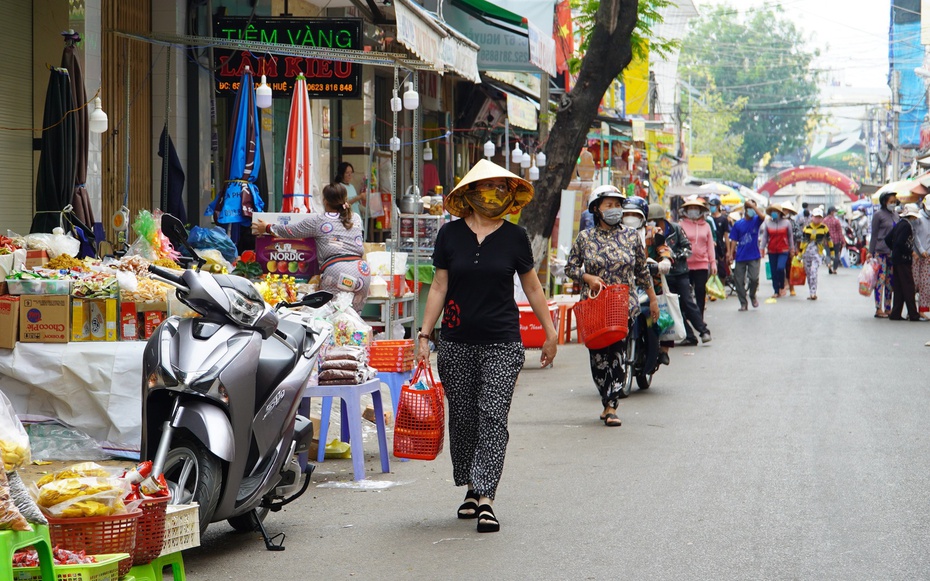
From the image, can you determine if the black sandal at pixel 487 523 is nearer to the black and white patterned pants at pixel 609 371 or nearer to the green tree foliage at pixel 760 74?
the black and white patterned pants at pixel 609 371

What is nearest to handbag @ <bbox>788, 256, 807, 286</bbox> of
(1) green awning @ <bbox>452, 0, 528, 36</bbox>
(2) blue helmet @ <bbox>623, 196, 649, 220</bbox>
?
(1) green awning @ <bbox>452, 0, 528, 36</bbox>

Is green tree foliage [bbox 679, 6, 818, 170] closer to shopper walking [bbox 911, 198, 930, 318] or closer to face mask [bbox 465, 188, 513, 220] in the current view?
shopper walking [bbox 911, 198, 930, 318]

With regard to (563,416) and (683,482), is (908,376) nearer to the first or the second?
A: (563,416)

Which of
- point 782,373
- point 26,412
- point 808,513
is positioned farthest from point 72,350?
point 782,373

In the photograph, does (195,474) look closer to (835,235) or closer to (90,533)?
(90,533)

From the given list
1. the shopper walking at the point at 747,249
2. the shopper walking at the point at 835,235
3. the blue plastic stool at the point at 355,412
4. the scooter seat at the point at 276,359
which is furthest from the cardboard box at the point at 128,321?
the shopper walking at the point at 835,235

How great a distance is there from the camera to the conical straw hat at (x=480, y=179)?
6949mm

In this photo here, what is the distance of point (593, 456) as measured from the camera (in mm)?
8867

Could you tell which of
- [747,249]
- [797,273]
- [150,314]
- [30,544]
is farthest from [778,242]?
[30,544]

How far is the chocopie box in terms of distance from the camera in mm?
11516

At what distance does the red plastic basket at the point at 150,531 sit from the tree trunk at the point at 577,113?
11.9 meters

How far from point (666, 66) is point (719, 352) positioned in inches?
1547

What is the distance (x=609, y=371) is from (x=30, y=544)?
681 cm

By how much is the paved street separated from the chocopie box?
2.53m
